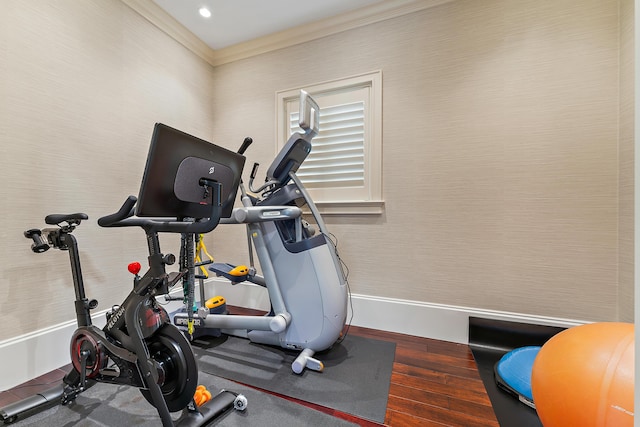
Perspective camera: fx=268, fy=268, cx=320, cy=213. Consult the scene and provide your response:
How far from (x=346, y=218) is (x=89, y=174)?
81.2 inches

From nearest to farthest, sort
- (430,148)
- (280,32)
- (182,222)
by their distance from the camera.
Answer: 1. (182,222)
2. (430,148)
3. (280,32)

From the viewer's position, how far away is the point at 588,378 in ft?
3.09

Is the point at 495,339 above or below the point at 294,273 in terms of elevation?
below

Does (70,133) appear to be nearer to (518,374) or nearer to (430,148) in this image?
(430,148)

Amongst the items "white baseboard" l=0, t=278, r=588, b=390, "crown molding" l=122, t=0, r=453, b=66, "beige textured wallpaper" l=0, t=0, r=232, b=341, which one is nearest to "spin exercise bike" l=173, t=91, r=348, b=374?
"white baseboard" l=0, t=278, r=588, b=390

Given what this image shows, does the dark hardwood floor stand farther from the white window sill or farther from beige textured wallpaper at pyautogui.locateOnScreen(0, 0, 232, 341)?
the white window sill

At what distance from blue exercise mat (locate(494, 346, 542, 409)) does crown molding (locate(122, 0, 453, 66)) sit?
2654 mm

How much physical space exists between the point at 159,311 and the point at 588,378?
174cm

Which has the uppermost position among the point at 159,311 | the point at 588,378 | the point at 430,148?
the point at 430,148

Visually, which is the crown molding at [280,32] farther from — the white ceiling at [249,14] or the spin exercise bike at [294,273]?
the spin exercise bike at [294,273]

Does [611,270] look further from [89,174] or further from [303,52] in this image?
[89,174]

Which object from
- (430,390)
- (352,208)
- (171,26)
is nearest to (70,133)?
(171,26)

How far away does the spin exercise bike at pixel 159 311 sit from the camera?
1.03 metres

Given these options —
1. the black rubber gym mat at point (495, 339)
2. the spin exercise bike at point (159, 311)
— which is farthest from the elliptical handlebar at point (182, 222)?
the black rubber gym mat at point (495, 339)
